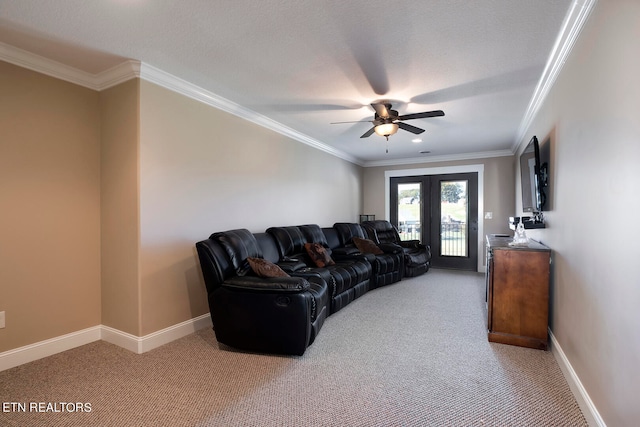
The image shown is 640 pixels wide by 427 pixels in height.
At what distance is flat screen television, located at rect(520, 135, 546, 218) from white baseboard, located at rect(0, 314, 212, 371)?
141 inches

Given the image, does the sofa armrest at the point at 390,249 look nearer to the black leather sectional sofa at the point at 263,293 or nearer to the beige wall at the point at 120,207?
the black leather sectional sofa at the point at 263,293

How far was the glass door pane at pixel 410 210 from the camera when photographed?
7.05 metres

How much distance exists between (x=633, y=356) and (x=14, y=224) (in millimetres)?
3927

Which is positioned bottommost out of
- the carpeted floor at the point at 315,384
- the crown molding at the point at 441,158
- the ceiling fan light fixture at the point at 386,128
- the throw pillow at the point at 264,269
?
the carpeted floor at the point at 315,384

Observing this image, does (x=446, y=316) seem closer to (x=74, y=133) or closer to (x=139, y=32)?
(x=139, y=32)

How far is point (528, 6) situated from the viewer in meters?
1.90

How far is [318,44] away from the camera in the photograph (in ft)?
7.64

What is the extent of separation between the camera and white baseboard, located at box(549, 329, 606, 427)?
1.71 m

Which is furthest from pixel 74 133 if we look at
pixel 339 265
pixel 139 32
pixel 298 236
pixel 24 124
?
pixel 339 265

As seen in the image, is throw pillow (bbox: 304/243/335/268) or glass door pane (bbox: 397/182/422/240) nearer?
throw pillow (bbox: 304/243/335/268)

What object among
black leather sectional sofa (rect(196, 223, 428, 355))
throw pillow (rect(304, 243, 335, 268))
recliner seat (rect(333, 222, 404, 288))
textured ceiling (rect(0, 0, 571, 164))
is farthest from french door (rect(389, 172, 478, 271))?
black leather sectional sofa (rect(196, 223, 428, 355))

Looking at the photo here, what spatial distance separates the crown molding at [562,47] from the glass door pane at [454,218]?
3.06 m

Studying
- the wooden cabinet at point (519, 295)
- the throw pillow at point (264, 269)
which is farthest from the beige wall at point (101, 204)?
the wooden cabinet at point (519, 295)

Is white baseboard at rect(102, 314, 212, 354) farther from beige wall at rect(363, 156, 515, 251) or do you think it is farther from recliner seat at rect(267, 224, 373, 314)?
beige wall at rect(363, 156, 515, 251)
